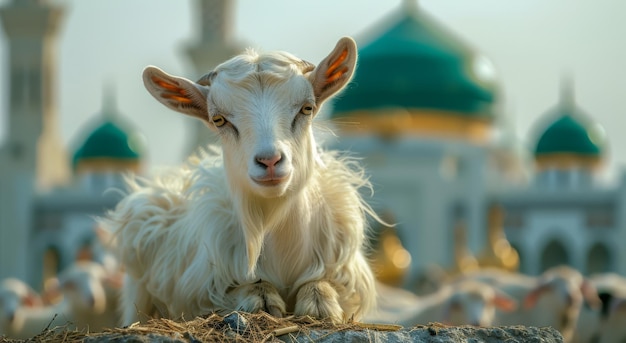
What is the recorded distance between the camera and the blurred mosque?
48.9 meters

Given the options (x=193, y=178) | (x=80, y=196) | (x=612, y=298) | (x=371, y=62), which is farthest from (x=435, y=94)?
(x=193, y=178)

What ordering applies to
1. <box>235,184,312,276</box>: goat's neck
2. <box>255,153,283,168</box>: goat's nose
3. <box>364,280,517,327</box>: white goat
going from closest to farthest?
<box>255,153,283,168</box>: goat's nose, <box>235,184,312,276</box>: goat's neck, <box>364,280,517,327</box>: white goat

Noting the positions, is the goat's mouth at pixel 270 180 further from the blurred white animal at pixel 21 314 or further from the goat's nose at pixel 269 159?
the blurred white animal at pixel 21 314

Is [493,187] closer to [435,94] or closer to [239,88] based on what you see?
[435,94]

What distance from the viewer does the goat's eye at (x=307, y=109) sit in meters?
5.04

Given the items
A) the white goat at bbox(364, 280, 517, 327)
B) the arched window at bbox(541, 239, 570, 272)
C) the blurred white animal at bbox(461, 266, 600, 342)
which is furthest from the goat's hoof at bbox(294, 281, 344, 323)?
the arched window at bbox(541, 239, 570, 272)

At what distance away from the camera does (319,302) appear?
5.07m

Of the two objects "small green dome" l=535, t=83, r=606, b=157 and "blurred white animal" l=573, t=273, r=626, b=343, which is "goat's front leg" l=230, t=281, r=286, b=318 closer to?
"blurred white animal" l=573, t=273, r=626, b=343

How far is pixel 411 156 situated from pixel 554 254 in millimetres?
7522

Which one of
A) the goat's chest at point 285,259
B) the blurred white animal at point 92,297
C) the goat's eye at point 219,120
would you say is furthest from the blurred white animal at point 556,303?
the goat's eye at point 219,120

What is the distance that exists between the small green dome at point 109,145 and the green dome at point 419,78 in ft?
23.4

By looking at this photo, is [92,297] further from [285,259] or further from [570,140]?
[570,140]

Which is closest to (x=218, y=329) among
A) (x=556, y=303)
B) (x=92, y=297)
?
(x=556, y=303)

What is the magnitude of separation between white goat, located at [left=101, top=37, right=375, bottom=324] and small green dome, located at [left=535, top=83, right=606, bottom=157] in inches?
1769
